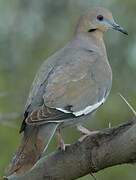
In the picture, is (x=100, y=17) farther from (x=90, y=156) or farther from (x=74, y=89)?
(x=90, y=156)

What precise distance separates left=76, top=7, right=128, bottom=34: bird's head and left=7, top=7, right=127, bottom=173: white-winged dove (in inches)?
6.2

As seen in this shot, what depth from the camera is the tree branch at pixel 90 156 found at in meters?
3.41

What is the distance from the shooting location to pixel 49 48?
28.6 ft

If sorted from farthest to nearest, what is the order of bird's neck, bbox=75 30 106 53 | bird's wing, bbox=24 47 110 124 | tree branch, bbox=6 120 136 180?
bird's neck, bbox=75 30 106 53 < bird's wing, bbox=24 47 110 124 < tree branch, bbox=6 120 136 180

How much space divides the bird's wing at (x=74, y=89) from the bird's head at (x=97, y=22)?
0.52 metres

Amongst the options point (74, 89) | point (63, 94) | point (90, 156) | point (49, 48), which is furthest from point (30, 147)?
point (49, 48)

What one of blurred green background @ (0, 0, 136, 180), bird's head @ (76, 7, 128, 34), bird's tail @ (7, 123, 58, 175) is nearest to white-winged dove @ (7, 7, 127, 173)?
bird's tail @ (7, 123, 58, 175)

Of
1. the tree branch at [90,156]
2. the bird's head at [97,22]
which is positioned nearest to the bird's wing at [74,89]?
the tree branch at [90,156]

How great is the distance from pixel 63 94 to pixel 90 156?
0.78 meters

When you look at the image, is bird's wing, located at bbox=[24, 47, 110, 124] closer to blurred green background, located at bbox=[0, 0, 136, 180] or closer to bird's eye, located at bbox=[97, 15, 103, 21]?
bird's eye, located at bbox=[97, 15, 103, 21]

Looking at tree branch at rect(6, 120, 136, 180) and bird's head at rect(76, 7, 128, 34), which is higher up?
bird's head at rect(76, 7, 128, 34)

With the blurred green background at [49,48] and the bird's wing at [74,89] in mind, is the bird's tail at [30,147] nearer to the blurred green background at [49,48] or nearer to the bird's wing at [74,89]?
the bird's wing at [74,89]

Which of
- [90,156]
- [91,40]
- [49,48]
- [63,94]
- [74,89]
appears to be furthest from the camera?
[49,48]

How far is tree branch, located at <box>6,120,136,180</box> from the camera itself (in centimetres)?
341
